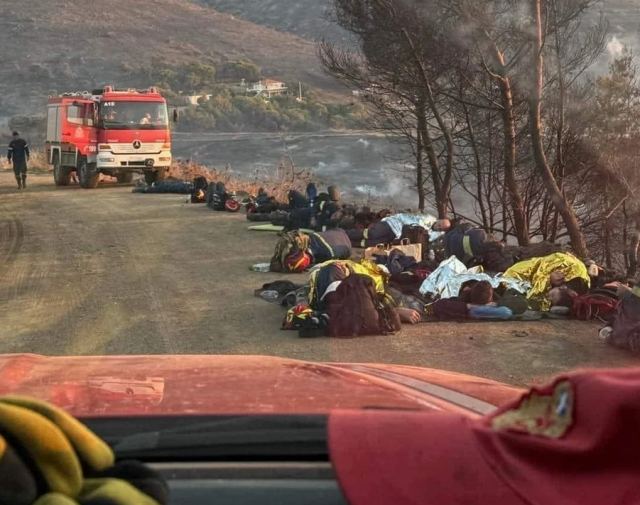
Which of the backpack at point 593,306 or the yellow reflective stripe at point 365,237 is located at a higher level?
the yellow reflective stripe at point 365,237

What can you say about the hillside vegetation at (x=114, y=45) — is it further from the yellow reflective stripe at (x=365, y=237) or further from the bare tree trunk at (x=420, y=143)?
the yellow reflective stripe at (x=365, y=237)

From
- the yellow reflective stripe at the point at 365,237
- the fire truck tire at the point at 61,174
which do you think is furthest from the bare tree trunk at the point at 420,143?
the fire truck tire at the point at 61,174

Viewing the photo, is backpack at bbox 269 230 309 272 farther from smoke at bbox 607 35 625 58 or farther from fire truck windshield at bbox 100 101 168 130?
fire truck windshield at bbox 100 101 168 130

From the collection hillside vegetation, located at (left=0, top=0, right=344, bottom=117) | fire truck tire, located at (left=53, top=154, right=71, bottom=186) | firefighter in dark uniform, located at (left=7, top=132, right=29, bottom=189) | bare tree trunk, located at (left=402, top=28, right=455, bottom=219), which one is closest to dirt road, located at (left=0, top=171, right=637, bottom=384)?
bare tree trunk, located at (left=402, top=28, right=455, bottom=219)

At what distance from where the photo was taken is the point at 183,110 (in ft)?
206

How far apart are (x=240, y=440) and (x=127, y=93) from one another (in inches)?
913

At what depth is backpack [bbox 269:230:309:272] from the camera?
33.0 feet

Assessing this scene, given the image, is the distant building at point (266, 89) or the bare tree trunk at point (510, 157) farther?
the distant building at point (266, 89)

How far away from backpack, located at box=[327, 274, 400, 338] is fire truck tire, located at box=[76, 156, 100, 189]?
18014 mm

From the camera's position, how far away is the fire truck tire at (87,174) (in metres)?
23.8

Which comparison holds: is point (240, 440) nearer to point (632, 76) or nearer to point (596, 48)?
point (596, 48)

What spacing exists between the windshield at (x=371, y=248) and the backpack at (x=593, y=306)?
0.02m

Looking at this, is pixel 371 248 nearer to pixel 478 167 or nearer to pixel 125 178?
pixel 478 167

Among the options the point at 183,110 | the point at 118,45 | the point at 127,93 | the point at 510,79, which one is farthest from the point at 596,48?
the point at 118,45
